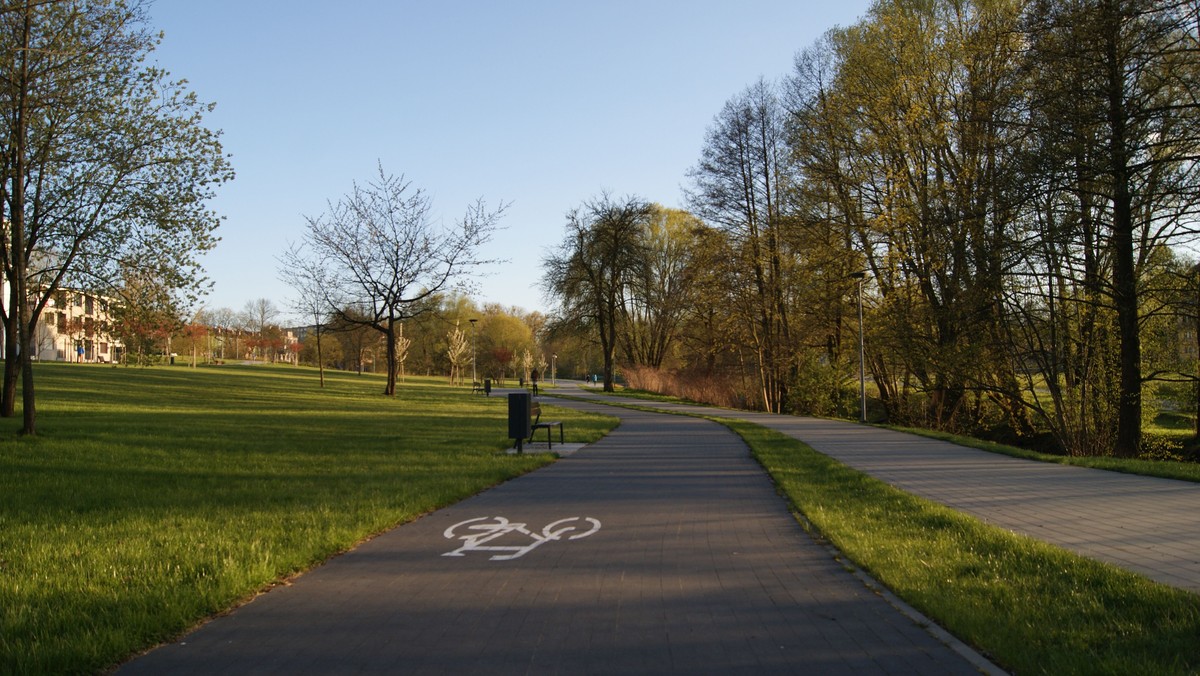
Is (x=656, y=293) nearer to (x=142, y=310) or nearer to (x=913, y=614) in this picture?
(x=142, y=310)

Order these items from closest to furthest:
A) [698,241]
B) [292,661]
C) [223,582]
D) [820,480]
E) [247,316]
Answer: [292,661] → [223,582] → [820,480] → [698,241] → [247,316]

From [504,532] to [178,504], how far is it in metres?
3.95

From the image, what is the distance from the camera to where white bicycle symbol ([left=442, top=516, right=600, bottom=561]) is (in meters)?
7.30

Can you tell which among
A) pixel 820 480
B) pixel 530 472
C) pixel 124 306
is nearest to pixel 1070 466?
pixel 820 480

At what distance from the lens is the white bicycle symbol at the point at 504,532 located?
730 cm

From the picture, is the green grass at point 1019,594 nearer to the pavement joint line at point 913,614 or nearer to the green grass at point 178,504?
the pavement joint line at point 913,614

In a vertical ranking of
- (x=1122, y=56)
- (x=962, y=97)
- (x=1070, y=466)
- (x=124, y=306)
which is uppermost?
(x=962, y=97)

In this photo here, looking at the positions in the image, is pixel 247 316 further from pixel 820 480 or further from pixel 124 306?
pixel 820 480

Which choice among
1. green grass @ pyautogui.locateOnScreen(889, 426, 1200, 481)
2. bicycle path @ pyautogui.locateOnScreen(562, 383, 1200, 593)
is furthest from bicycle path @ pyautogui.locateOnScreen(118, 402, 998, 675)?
green grass @ pyautogui.locateOnScreen(889, 426, 1200, 481)

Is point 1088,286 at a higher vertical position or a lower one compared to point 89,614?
higher

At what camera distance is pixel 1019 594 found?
17.7 feet

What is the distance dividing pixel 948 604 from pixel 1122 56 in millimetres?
14820

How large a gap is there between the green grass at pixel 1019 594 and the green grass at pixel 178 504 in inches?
183

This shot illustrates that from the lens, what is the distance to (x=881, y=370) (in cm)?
3312
